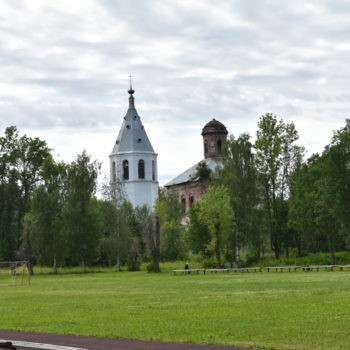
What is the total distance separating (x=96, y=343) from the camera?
17641 millimetres

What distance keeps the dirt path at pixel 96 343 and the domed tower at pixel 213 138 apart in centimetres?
10840

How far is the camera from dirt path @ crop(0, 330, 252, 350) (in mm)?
16625

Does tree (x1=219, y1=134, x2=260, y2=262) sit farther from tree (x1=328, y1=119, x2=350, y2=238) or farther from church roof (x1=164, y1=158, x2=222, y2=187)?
church roof (x1=164, y1=158, x2=222, y2=187)

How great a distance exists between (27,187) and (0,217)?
450 centimetres

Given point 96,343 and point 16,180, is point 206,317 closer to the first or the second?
point 96,343

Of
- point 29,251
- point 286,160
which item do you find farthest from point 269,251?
point 29,251

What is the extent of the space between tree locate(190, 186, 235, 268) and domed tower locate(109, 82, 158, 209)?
51.7 m

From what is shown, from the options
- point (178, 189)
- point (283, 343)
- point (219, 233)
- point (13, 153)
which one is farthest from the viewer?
point (178, 189)

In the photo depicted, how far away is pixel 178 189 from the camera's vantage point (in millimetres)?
127750

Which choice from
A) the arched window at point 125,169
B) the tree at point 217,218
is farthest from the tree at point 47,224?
the arched window at point 125,169

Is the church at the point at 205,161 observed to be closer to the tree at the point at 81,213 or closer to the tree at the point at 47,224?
the tree at the point at 81,213

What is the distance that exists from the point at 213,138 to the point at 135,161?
12956 millimetres

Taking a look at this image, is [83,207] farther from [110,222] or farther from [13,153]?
[13,153]

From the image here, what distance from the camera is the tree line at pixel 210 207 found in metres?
76.8
